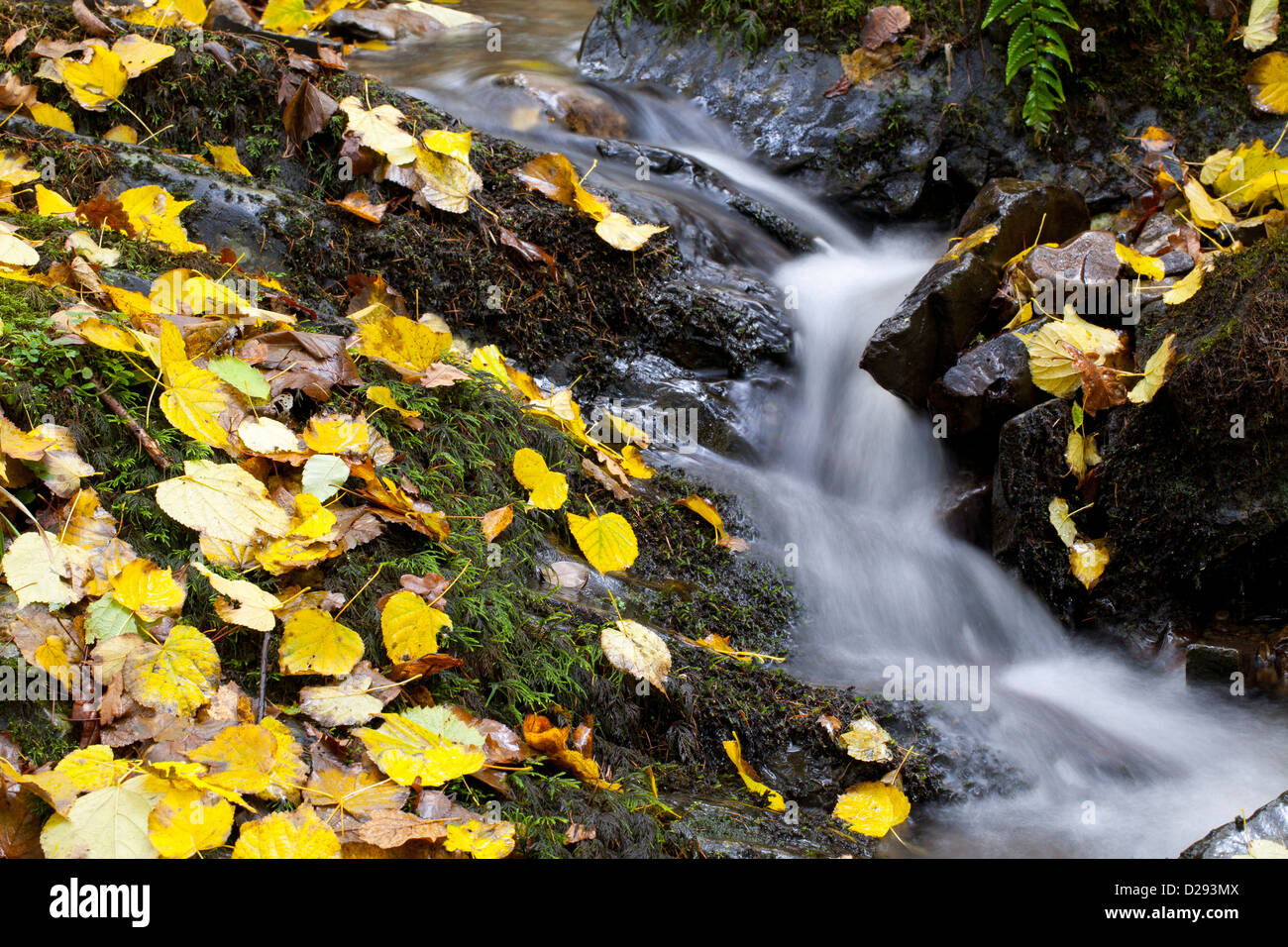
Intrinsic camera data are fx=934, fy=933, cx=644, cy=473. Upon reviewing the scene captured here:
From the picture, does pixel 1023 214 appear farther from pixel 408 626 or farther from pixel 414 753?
pixel 414 753

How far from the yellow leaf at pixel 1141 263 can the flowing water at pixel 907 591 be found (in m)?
1.04

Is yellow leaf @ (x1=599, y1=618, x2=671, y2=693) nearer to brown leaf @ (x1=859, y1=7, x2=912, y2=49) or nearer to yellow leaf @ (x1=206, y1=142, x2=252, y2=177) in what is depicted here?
yellow leaf @ (x1=206, y1=142, x2=252, y2=177)

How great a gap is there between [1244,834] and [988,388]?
86.9 inches

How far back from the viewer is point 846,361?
4.46 m

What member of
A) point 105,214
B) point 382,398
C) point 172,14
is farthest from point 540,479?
point 172,14

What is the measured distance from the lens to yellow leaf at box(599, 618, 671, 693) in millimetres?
2514

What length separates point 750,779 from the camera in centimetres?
257

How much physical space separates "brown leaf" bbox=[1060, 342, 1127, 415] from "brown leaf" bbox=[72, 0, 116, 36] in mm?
4186

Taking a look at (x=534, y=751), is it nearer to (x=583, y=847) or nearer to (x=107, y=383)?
(x=583, y=847)

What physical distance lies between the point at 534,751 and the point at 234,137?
3093mm

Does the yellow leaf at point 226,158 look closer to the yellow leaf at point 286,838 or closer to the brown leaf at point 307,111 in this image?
the brown leaf at point 307,111

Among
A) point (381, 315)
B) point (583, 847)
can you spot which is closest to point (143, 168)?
point (381, 315)

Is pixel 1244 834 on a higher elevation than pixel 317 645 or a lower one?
lower

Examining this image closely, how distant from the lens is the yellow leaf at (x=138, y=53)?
3.74 m
